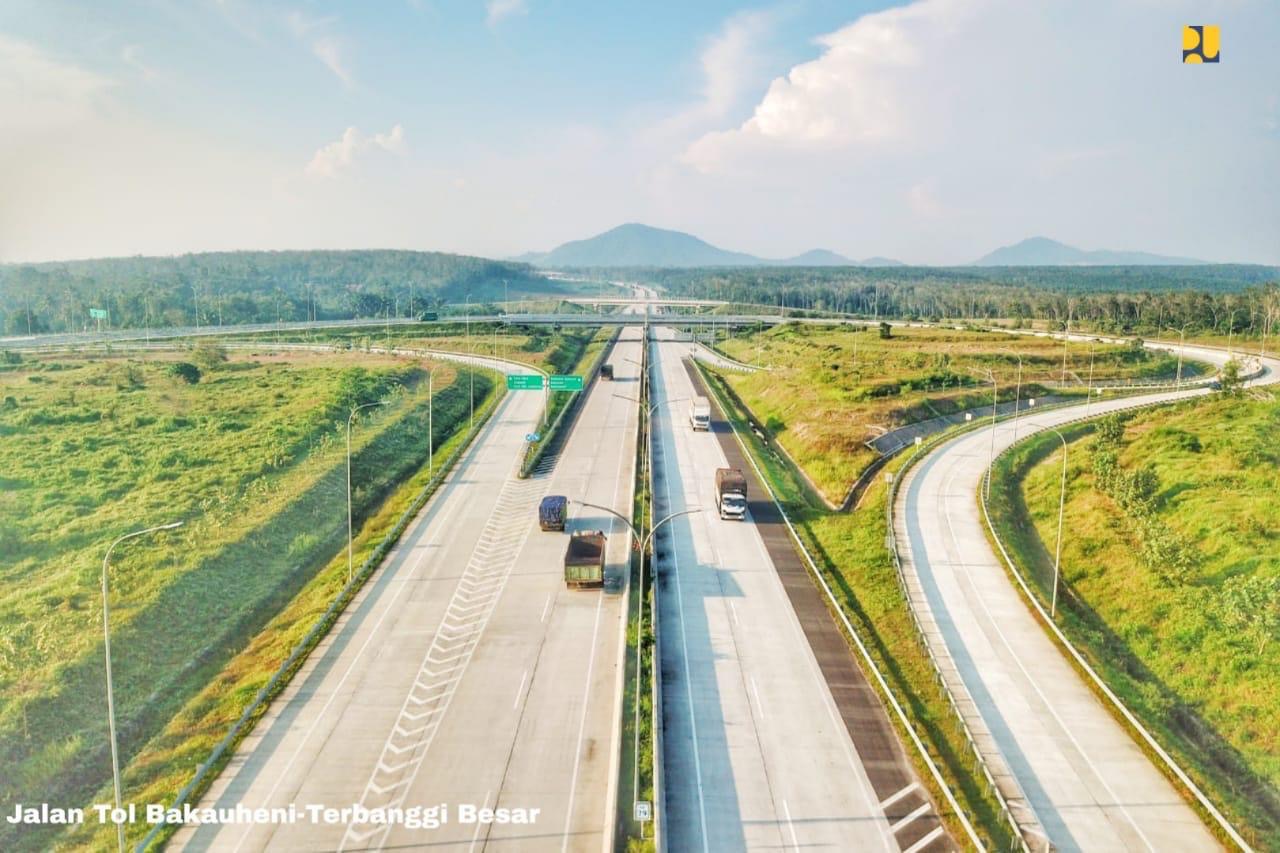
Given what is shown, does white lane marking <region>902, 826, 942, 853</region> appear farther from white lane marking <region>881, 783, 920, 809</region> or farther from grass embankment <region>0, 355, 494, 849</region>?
grass embankment <region>0, 355, 494, 849</region>

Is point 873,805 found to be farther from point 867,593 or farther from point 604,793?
point 867,593

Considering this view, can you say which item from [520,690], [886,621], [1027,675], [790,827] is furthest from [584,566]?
[1027,675]

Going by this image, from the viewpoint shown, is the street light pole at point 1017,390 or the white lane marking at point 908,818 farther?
the street light pole at point 1017,390

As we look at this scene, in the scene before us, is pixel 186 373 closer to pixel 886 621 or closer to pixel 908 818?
pixel 886 621

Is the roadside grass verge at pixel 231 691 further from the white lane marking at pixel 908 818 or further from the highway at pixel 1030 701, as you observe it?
the highway at pixel 1030 701

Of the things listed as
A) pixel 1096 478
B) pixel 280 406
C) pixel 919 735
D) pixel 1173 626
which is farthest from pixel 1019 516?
pixel 280 406

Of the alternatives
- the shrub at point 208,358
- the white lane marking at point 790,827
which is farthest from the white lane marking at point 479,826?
the shrub at point 208,358

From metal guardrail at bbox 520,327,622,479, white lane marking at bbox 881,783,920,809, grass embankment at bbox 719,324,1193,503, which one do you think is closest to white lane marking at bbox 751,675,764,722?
white lane marking at bbox 881,783,920,809
